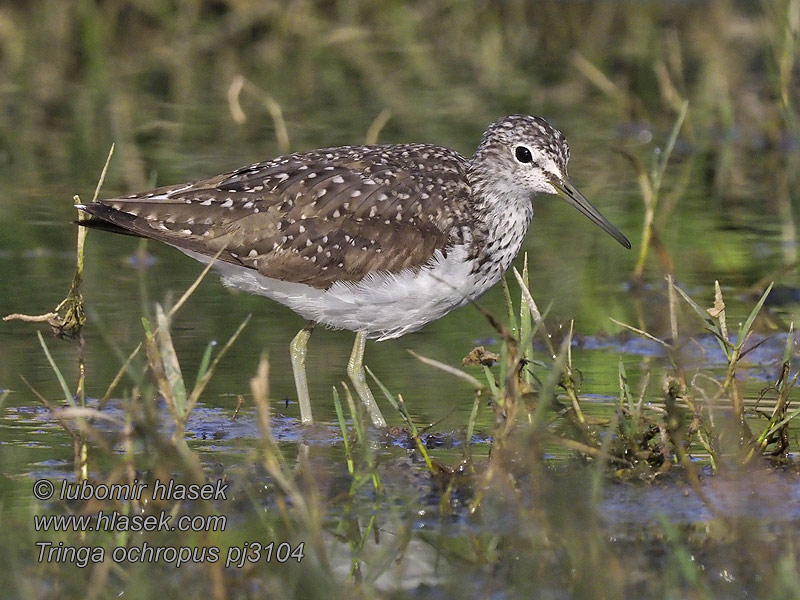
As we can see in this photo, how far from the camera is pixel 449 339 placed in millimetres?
8336

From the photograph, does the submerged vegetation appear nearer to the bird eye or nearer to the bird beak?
the bird beak

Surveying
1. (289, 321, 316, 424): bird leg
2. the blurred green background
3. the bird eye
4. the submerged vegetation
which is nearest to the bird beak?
the bird eye

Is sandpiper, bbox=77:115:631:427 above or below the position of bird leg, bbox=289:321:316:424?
above

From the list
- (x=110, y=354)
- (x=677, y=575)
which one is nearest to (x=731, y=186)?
(x=110, y=354)

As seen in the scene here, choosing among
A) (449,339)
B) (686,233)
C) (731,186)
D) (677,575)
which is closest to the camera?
(677,575)

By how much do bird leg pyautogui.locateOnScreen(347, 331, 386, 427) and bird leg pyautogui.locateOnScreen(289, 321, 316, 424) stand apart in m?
0.24

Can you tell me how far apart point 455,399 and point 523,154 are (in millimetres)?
1358

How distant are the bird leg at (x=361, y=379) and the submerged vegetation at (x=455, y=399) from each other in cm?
17

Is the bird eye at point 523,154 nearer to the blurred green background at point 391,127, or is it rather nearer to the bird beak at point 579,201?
the bird beak at point 579,201

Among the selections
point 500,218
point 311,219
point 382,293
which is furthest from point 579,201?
point 311,219

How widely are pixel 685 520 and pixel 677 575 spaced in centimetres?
65

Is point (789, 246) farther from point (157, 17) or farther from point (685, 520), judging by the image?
point (157, 17)

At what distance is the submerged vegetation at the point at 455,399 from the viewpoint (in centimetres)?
487

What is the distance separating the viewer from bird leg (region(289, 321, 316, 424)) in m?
6.88
